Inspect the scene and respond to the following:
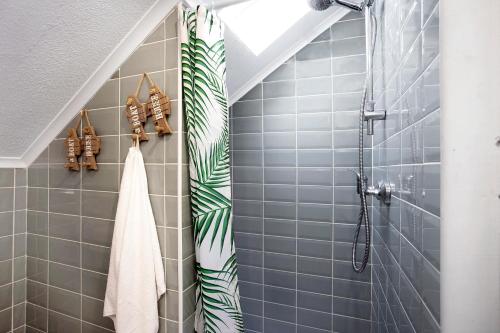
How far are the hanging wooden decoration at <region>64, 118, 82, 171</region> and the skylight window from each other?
0.87m

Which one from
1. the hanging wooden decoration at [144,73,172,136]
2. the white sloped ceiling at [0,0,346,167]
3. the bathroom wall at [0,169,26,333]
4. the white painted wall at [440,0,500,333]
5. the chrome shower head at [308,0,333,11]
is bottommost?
the bathroom wall at [0,169,26,333]

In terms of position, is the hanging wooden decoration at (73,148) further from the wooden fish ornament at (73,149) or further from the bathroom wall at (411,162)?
the bathroom wall at (411,162)

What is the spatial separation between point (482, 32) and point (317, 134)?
3.78 feet

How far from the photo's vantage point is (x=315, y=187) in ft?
4.98

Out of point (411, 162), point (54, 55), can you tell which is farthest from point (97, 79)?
point (411, 162)

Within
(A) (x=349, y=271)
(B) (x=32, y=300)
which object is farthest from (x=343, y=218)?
(B) (x=32, y=300)

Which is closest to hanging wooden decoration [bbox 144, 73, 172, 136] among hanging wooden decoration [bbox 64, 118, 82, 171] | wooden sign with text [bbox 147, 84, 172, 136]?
wooden sign with text [bbox 147, 84, 172, 136]

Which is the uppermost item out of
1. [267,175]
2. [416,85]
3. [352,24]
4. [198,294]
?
[352,24]

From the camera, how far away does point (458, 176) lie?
0.38 meters

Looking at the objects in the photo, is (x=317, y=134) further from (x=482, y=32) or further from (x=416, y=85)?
(x=482, y=32)

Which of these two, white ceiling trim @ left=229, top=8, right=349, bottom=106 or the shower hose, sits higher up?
white ceiling trim @ left=229, top=8, right=349, bottom=106

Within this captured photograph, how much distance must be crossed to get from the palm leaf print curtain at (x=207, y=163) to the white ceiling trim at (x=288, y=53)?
736 millimetres

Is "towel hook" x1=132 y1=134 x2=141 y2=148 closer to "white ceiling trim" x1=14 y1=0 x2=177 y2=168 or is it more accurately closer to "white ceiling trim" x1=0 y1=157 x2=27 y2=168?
"white ceiling trim" x1=14 y1=0 x2=177 y2=168

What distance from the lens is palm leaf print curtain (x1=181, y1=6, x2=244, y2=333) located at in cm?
86
